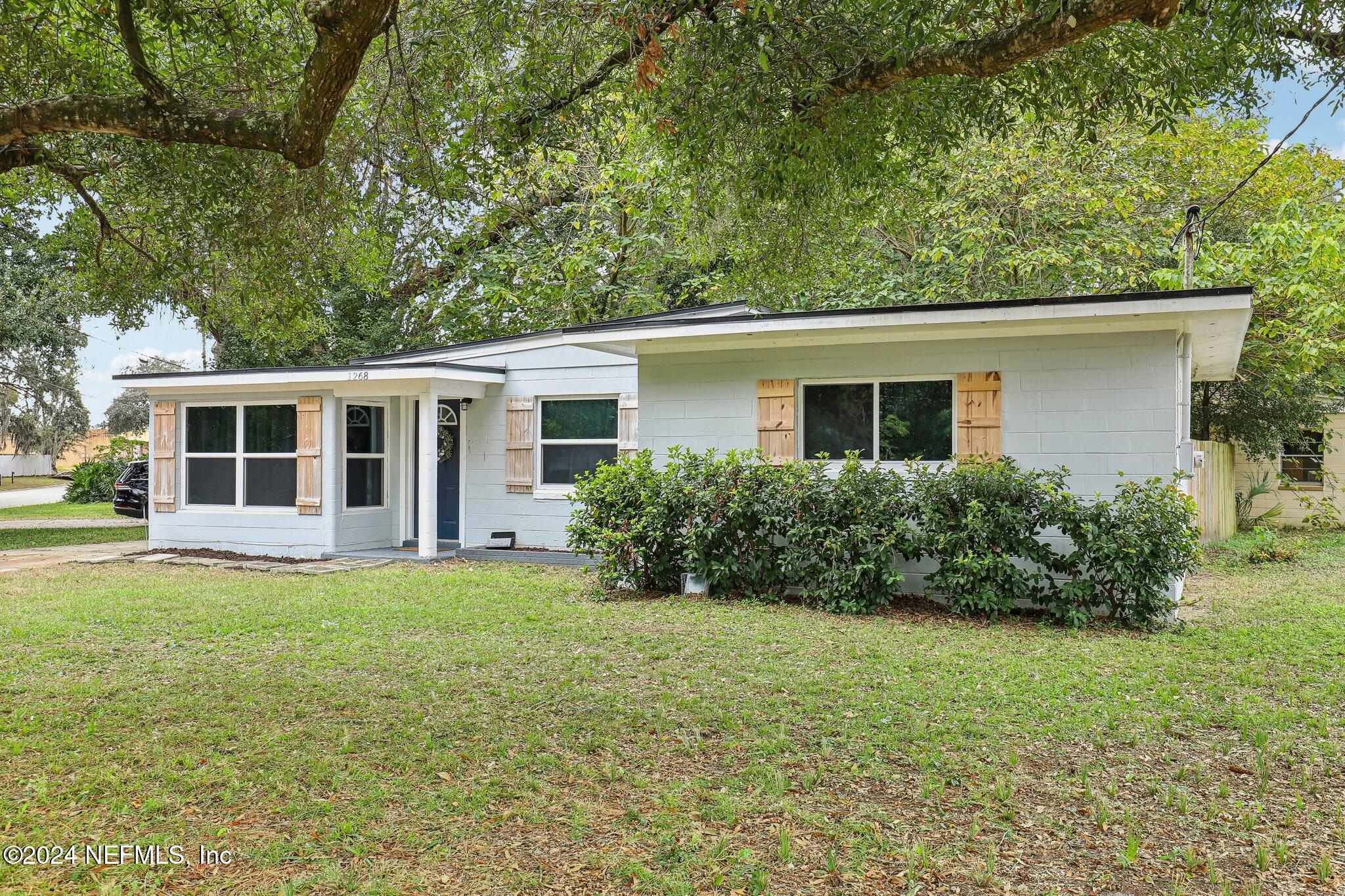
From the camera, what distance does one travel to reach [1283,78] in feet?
22.5

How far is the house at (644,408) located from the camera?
7875 mm

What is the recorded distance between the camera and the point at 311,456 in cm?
1220

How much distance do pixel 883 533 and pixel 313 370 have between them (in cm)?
786

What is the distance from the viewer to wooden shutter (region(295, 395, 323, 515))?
1218 centimetres

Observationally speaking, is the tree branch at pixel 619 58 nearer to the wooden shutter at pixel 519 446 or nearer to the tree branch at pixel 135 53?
the tree branch at pixel 135 53

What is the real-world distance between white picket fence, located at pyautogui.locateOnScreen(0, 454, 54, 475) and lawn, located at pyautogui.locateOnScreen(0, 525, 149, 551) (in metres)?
23.4

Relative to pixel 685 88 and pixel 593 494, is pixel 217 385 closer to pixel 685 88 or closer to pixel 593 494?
pixel 593 494

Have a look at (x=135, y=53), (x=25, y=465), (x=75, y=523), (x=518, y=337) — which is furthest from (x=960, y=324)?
(x=25, y=465)

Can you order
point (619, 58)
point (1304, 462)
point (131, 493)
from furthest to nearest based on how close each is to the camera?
1. point (131, 493)
2. point (1304, 462)
3. point (619, 58)

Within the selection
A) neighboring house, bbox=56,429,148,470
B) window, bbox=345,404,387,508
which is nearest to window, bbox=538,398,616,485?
window, bbox=345,404,387,508

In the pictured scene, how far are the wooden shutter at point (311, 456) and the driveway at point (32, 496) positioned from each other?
17.2m

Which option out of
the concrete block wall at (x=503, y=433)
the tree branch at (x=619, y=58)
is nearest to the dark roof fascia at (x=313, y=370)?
the concrete block wall at (x=503, y=433)

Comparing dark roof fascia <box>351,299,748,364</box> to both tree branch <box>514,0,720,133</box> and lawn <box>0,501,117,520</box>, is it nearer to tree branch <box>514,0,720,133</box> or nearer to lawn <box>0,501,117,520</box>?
tree branch <box>514,0,720,133</box>

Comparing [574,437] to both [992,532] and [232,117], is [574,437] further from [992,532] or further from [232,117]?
[232,117]
